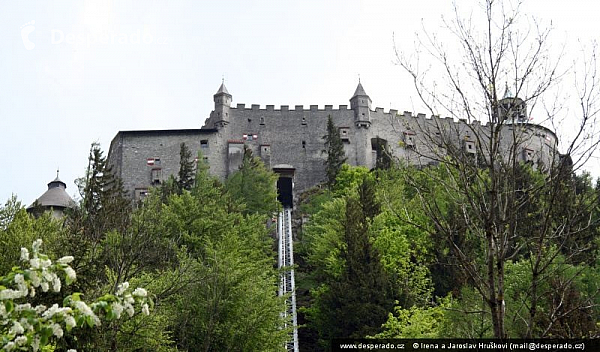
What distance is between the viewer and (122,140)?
2544 inches

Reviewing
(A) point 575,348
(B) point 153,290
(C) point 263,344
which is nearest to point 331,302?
(C) point 263,344

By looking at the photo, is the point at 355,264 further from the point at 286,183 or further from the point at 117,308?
the point at 286,183

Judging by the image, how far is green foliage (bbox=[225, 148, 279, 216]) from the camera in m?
45.9

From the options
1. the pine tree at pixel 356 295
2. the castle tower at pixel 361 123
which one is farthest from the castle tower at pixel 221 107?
the pine tree at pixel 356 295

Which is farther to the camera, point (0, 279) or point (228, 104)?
point (228, 104)

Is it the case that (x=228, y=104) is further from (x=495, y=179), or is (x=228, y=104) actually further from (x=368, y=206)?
(x=495, y=179)

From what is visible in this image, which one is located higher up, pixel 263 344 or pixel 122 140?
pixel 122 140

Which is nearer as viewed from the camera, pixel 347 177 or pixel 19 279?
pixel 19 279

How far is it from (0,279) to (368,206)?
32.8 metres

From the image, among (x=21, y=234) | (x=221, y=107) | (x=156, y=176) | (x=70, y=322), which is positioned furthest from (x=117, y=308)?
(x=221, y=107)

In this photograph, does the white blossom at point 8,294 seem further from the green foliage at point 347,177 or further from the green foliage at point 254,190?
the green foliage at point 347,177

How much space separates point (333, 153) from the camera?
60.3 metres

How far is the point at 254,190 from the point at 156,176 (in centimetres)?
1825

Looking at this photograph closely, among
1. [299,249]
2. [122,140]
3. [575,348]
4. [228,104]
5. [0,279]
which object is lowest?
[575,348]
